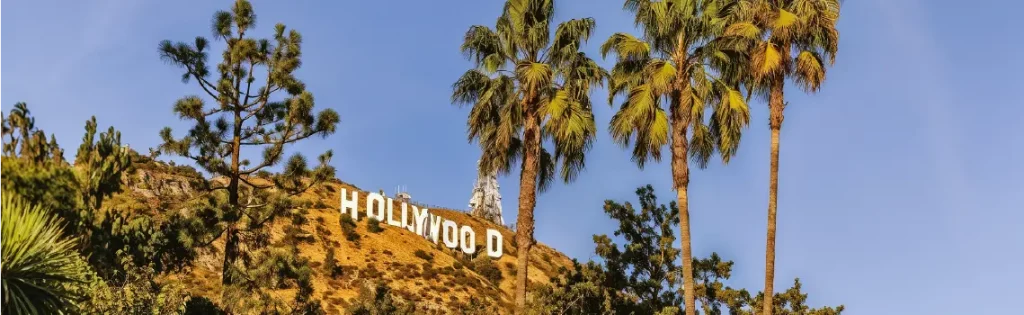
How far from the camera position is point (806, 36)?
2712 centimetres

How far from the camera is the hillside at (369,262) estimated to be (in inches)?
3187

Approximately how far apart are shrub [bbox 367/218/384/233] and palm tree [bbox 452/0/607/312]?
253ft

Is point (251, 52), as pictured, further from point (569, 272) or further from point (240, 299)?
point (569, 272)

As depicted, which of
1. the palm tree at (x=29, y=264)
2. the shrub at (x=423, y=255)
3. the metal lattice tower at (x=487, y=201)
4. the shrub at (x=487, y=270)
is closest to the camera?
the palm tree at (x=29, y=264)

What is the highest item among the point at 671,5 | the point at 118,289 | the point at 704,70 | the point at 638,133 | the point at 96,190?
the point at 671,5

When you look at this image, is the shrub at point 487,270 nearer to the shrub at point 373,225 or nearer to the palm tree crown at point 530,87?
the shrub at point 373,225

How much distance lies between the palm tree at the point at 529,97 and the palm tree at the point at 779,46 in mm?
4423

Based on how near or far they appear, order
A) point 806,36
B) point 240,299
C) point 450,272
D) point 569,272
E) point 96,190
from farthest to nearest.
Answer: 1. point 450,272
2. point 569,272
3. point 240,299
4. point 806,36
5. point 96,190

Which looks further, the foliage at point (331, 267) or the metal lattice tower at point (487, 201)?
the metal lattice tower at point (487, 201)

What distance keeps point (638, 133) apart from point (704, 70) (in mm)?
2504

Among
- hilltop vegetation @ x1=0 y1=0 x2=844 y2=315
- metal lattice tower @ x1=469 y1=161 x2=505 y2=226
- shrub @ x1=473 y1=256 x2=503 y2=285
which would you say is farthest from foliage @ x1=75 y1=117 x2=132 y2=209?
metal lattice tower @ x1=469 y1=161 x2=505 y2=226

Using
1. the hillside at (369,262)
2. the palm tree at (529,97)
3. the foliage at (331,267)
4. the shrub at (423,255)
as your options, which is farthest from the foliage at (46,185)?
the shrub at (423,255)

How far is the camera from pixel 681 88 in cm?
2636

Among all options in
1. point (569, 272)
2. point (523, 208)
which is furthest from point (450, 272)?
point (523, 208)
